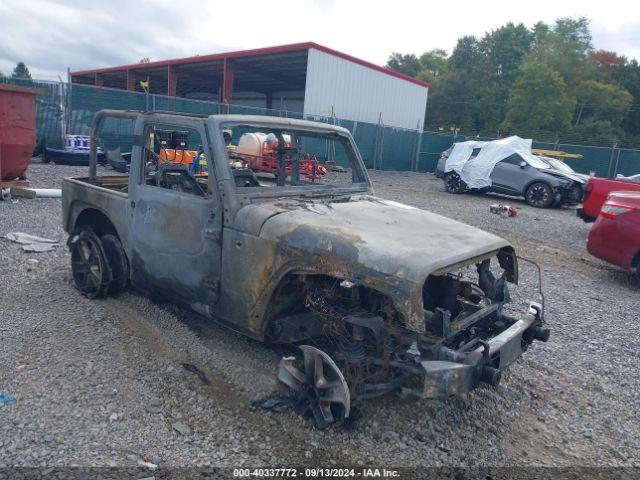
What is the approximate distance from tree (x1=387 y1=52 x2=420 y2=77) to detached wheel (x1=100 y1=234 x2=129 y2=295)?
70.1 m

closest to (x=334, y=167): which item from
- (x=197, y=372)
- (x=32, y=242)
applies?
(x=197, y=372)

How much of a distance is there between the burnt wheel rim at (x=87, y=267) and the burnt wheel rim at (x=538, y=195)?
1288 centimetres

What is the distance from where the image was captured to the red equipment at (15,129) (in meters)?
9.10

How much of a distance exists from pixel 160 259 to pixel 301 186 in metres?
1.29

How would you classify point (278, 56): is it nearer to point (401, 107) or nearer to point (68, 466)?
point (401, 107)

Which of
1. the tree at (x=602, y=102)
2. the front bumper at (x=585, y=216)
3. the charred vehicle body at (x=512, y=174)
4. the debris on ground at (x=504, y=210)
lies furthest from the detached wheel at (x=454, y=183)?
the tree at (x=602, y=102)

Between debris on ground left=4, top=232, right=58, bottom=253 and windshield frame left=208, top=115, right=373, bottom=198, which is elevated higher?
windshield frame left=208, top=115, right=373, bottom=198

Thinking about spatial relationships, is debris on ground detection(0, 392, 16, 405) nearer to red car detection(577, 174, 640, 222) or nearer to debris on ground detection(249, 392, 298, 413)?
debris on ground detection(249, 392, 298, 413)

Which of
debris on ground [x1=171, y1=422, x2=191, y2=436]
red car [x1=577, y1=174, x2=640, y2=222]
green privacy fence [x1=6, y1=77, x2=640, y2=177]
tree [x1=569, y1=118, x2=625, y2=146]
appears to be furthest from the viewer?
tree [x1=569, y1=118, x2=625, y2=146]

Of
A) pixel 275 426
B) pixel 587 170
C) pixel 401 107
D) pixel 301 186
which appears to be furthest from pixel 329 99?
pixel 275 426

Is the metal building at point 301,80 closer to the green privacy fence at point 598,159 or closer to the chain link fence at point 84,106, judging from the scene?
the green privacy fence at point 598,159

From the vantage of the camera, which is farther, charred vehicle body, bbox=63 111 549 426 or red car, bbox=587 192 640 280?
red car, bbox=587 192 640 280

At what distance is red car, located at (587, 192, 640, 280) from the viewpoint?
641cm

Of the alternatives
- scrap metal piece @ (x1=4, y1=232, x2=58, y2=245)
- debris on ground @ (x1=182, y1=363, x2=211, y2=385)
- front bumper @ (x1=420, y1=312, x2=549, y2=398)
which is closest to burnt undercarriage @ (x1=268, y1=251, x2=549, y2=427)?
front bumper @ (x1=420, y1=312, x2=549, y2=398)
